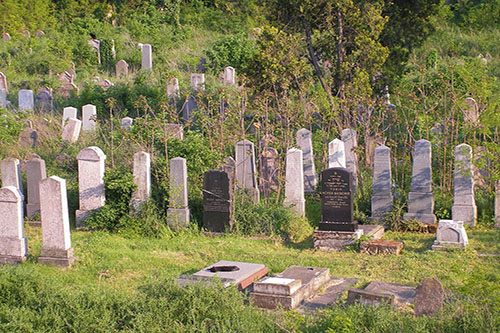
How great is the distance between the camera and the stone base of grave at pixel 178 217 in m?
11.8

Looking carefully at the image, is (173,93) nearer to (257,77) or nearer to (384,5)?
(257,77)

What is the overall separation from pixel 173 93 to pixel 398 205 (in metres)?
10.1

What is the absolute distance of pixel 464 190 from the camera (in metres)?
11.9

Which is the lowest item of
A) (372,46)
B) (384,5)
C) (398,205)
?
(398,205)

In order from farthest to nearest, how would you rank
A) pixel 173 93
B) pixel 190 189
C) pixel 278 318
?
pixel 173 93 < pixel 190 189 < pixel 278 318

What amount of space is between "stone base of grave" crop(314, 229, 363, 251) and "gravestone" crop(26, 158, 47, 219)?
532 cm

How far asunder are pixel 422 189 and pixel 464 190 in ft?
2.37

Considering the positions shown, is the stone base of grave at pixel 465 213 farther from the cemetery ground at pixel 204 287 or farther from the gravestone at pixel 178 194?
Result: the gravestone at pixel 178 194

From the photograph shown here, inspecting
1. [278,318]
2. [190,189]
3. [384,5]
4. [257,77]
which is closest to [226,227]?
[190,189]

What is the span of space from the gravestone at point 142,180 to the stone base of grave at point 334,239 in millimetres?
3194

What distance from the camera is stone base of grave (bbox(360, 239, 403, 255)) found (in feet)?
34.3

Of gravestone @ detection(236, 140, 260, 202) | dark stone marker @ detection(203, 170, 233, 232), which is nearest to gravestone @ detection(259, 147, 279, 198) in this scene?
gravestone @ detection(236, 140, 260, 202)

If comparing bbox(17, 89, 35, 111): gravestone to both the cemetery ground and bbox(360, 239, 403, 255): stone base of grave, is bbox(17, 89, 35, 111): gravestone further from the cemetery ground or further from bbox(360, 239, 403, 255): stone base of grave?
bbox(360, 239, 403, 255): stone base of grave

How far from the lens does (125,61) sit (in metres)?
27.9
